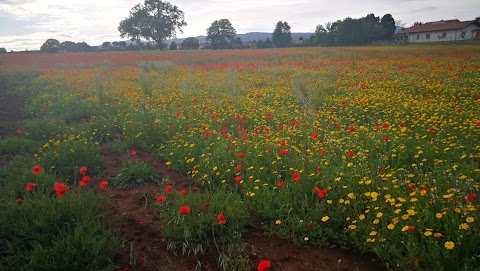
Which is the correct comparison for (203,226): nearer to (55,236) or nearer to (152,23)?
(55,236)

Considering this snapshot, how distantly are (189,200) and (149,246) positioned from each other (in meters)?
0.67

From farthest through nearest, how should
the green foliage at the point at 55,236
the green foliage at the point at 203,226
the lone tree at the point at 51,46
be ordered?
1. the lone tree at the point at 51,46
2. the green foliage at the point at 203,226
3. the green foliage at the point at 55,236

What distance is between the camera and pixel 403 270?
2672 mm

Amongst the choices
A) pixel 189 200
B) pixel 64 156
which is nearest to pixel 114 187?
pixel 64 156

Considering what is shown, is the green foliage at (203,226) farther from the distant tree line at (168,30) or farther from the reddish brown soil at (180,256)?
the distant tree line at (168,30)

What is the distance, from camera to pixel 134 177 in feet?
16.2

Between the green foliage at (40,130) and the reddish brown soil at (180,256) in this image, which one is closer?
the reddish brown soil at (180,256)

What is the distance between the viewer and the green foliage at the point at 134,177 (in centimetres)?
483

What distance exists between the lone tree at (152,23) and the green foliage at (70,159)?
175 feet

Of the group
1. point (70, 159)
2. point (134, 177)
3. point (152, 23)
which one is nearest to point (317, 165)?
point (134, 177)

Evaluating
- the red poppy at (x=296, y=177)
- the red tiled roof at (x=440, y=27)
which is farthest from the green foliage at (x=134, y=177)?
the red tiled roof at (x=440, y=27)

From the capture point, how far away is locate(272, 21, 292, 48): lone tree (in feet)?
217

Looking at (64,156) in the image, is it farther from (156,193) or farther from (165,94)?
(165,94)

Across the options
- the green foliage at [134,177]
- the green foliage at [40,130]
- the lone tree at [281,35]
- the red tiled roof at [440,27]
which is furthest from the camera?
the lone tree at [281,35]
